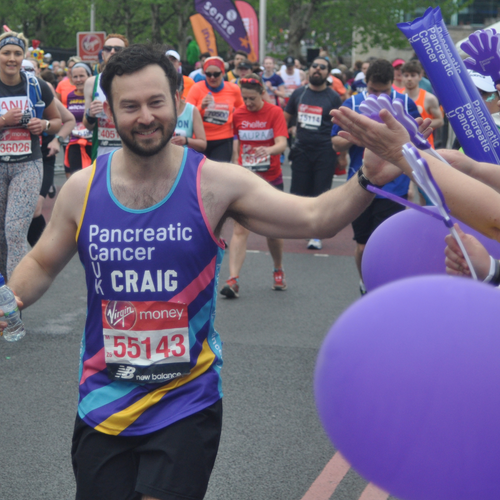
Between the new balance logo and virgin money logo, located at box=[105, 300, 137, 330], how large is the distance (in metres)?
0.12

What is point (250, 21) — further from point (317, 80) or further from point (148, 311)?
point (148, 311)

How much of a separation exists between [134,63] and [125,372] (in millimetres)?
968

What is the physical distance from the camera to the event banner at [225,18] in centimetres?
2025

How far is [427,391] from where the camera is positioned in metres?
1.52

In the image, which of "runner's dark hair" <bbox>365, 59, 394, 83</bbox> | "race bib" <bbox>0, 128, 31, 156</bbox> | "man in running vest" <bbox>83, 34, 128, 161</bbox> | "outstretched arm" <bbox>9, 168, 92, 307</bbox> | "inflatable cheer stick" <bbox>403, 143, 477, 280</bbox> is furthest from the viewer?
"man in running vest" <bbox>83, 34, 128, 161</bbox>

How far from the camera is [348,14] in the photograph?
41375 mm

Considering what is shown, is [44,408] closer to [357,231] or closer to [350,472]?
[350,472]

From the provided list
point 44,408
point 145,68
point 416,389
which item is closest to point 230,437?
point 44,408

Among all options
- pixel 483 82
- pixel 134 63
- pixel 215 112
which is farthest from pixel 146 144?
pixel 215 112

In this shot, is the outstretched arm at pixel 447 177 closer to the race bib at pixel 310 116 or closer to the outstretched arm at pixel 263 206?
the outstretched arm at pixel 263 206

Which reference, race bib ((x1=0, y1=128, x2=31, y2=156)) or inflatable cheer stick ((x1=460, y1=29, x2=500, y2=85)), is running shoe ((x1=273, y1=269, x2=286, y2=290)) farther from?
inflatable cheer stick ((x1=460, y1=29, x2=500, y2=85))

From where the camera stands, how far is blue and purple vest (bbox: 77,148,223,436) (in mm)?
2467

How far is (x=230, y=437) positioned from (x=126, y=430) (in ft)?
6.43

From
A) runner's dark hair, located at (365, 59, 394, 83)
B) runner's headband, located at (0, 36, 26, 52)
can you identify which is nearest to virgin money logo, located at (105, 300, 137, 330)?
runner's headband, located at (0, 36, 26, 52)
